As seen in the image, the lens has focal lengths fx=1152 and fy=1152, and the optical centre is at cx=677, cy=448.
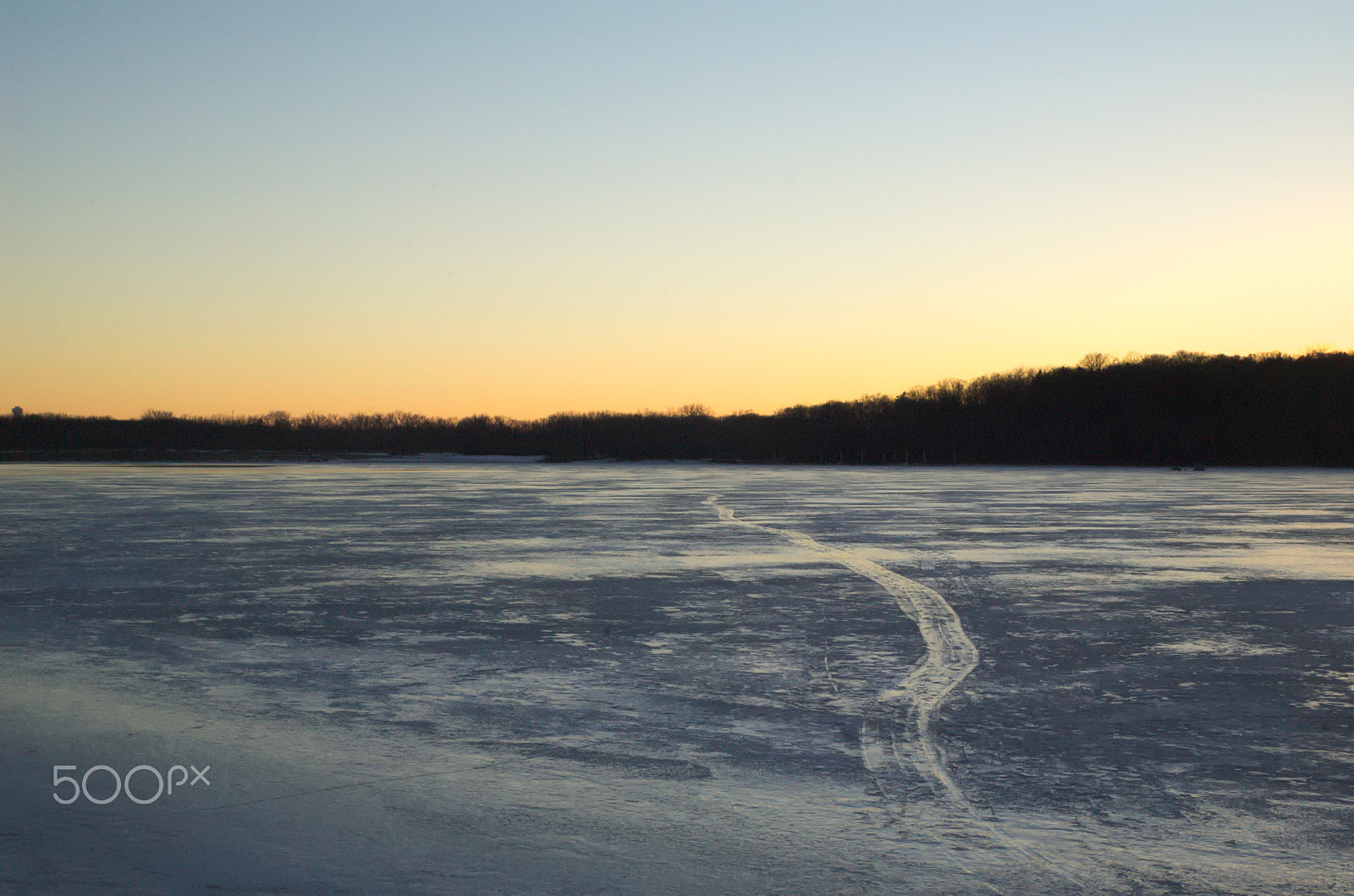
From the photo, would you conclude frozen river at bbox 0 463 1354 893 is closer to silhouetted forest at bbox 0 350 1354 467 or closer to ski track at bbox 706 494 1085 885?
ski track at bbox 706 494 1085 885

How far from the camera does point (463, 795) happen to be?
5027 millimetres

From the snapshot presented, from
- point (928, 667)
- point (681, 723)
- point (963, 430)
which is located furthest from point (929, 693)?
point (963, 430)

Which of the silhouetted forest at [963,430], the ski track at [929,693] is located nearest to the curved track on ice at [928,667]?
the ski track at [929,693]

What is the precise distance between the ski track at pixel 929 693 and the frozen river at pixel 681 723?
0.10ft

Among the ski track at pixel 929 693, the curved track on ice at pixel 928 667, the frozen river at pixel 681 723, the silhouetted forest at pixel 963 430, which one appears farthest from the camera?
the silhouetted forest at pixel 963 430

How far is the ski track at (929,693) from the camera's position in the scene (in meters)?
4.77

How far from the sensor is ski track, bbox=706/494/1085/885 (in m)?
4.77

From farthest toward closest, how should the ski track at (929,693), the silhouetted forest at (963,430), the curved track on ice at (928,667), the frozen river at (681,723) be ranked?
1. the silhouetted forest at (963,430)
2. the curved track on ice at (928,667)
3. the ski track at (929,693)
4. the frozen river at (681,723)

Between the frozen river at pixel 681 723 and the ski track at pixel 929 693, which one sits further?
the ski track at pixel 929 693

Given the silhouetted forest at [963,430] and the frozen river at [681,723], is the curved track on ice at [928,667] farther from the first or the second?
the silhouetted forest at [963,430]

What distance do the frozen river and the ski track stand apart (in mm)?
29

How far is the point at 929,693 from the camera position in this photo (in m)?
7.14

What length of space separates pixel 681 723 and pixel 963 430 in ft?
415

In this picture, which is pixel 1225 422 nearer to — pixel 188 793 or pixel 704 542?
pixel 704 542
